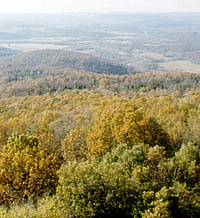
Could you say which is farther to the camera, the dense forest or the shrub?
the shrub

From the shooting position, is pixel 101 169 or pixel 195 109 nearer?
pixel 101 169

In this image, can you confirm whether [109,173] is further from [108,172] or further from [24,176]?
[24,176]

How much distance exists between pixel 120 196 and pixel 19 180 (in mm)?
7654

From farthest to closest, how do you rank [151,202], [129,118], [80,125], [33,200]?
[80,125], [129,118], [33,200], [151,202]

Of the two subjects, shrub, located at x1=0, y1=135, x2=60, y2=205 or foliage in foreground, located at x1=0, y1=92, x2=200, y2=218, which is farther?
shrub, located at x1=0, y1=135, x2=60, y2=205

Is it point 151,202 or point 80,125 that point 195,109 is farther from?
point 151,202

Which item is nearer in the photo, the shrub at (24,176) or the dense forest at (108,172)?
the dense forest at (108,172)

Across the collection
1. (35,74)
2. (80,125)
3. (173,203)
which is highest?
(173,203)

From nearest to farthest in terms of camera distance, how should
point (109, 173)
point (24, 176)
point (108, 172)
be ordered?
point (109, 173) < point (108, 172) < point (24, 176)

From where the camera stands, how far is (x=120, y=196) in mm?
26688

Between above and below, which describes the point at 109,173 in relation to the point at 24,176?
above

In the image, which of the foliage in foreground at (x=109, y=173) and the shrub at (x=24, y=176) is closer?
the foliage in foreground at (x=109, y=173)

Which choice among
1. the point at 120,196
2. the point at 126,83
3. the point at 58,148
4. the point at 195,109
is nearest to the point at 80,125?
the point at 58,148

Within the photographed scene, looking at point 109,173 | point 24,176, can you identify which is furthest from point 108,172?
point 24,176
